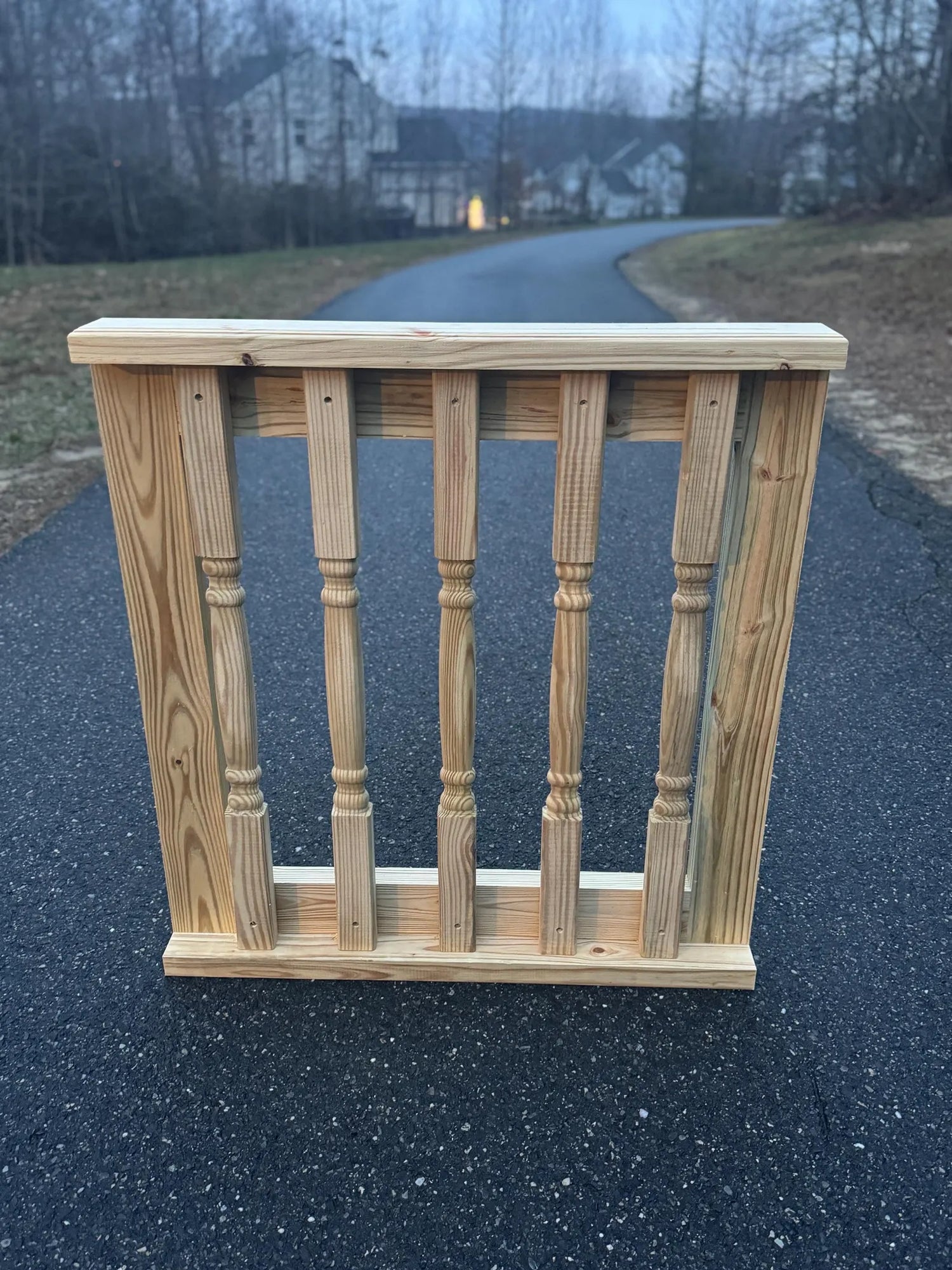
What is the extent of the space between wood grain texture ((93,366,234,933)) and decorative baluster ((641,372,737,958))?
3.03 feet

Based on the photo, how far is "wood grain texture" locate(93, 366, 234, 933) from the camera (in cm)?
177

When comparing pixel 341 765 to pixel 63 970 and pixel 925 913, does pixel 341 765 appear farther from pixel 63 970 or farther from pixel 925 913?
pixel 925 913

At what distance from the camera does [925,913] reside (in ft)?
7.89

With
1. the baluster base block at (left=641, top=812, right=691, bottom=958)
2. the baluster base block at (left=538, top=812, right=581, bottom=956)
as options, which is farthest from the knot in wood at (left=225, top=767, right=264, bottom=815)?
the baluster base block at (left=641, top=812, right=691, bottom=958)

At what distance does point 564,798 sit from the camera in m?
2.04

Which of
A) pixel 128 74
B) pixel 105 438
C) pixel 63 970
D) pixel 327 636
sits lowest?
pixel 63 970

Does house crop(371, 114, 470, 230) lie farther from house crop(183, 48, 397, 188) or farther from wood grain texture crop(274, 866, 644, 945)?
wood grain texture crop(274, 866, 644, 945)

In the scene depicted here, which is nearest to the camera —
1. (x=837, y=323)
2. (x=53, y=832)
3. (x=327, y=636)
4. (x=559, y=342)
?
(x=559, y=342)

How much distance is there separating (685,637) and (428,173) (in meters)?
49.9

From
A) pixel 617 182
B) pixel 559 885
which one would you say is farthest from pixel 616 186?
pixel 559 885

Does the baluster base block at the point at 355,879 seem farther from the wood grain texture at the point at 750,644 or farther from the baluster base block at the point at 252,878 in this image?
the wood grain texture at the point at 750,644

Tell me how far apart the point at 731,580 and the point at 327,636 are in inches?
31.4

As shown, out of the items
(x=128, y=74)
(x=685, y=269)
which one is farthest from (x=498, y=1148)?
(x=128, y=74)

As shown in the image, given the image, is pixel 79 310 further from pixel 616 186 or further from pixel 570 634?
pixel 616 186
